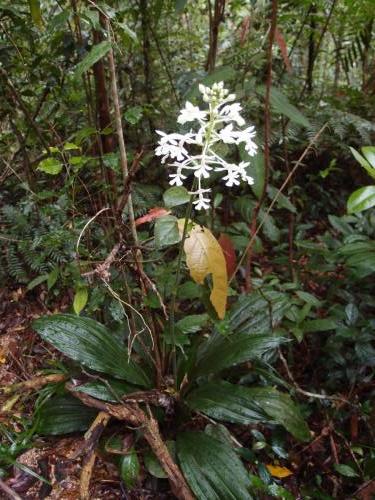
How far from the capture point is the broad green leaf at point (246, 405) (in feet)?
5.10

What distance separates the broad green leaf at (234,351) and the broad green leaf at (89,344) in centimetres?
A: 27

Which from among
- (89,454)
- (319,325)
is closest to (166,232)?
(89,454)

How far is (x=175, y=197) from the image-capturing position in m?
1.19

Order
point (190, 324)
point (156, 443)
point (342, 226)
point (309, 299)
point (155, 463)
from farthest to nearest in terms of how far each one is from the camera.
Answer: point (342, 226)
point (309, 299)
point (190, 324)
point (155, 463)
point (156, 443)

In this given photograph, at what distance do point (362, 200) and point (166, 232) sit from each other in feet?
2.01

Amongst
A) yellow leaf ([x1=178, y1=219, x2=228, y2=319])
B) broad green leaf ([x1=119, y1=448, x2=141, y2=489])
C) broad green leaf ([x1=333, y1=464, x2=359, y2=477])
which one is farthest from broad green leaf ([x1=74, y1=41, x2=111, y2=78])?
broad green leaf ([x1=333, y1=464, x2=359, y2=477])

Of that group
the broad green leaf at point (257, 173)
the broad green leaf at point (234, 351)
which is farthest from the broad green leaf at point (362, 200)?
the broad green leaf at point (234, 351)

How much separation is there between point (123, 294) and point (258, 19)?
5.85ft

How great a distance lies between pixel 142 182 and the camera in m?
2.71

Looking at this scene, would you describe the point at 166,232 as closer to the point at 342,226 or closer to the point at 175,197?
the point at 175,197

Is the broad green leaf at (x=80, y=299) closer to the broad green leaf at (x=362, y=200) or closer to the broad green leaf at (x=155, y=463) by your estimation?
the broad green leaf at (x=155, y=463)

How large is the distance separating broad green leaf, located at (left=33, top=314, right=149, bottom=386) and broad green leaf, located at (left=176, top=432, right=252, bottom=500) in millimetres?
351

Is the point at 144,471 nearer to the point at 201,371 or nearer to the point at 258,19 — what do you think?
the point at 201,371

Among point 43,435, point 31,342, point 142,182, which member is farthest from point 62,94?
point 43,435
